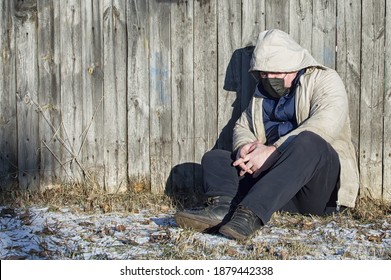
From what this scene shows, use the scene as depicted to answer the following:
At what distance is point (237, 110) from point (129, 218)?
1.34 metres

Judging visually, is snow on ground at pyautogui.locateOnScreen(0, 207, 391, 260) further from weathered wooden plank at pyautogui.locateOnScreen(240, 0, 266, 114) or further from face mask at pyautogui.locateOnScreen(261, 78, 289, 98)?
weathered wooden plank at pyautogui.locateOnScreen(240, 0, 266, 114)

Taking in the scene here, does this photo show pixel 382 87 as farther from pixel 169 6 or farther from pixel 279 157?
pixel 169 6

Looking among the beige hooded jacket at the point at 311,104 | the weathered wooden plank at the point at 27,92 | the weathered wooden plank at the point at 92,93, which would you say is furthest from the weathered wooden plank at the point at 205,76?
the weathered wooden plank at the point at 27,92

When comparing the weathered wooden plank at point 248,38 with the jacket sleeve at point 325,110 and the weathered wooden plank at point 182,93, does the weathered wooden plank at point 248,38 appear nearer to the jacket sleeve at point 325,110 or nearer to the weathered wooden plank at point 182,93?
the weathered wooden plank at point 182,93

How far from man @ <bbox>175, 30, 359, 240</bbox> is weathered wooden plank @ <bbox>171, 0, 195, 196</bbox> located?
0.55m

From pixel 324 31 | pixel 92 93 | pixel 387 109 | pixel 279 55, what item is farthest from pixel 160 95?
pixel 387 109

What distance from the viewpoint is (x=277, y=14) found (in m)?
6.12

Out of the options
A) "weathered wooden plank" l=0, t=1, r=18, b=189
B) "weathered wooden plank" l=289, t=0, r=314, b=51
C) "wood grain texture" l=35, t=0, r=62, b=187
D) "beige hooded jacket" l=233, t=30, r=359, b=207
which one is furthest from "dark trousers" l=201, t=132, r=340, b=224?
"weathered wooden plank" l=0, t=1, r=18, b=189

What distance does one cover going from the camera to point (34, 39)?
250 inches

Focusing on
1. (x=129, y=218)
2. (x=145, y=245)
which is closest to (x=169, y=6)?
(x=129, y=218)

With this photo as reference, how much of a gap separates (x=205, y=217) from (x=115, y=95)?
5.76ft

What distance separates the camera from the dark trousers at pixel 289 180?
15.8ft

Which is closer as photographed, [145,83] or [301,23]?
[301,23]

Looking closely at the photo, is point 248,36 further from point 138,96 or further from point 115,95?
point 115,95
